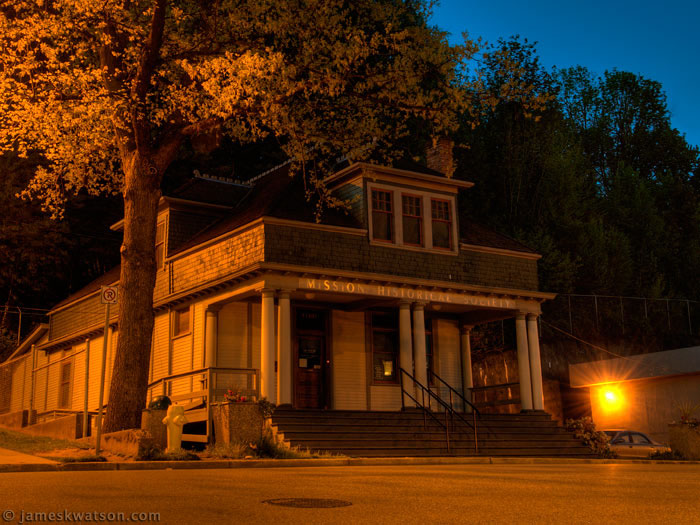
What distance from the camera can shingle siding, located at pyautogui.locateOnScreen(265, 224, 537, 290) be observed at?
72.8ft

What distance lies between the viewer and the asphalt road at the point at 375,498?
260 inches

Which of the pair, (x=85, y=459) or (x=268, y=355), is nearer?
(x=85, y=459)

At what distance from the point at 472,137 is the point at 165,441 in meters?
32.7

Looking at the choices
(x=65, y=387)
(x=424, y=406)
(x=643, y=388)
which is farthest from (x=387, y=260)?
(x=65, y=387)

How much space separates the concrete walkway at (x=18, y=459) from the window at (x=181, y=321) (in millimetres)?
8713

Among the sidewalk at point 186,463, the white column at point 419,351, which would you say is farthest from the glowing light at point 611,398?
the sidewalk at point 186,463

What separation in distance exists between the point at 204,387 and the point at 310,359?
156 inches

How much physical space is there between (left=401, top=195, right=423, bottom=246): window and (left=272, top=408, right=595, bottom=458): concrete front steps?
5208 millimetres

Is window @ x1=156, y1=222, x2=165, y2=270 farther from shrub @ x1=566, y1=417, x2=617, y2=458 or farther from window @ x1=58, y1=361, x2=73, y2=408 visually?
shrub @ x1=566, y1=417, x2=617, y2=458

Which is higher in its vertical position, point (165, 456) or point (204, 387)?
point (204, 387)

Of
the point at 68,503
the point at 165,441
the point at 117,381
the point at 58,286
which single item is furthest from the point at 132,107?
the point at 58,286

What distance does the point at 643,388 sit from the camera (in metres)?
30.7

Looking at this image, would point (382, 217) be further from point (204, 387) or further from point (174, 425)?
point (174, 425)

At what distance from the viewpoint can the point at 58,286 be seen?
41.8 metres
